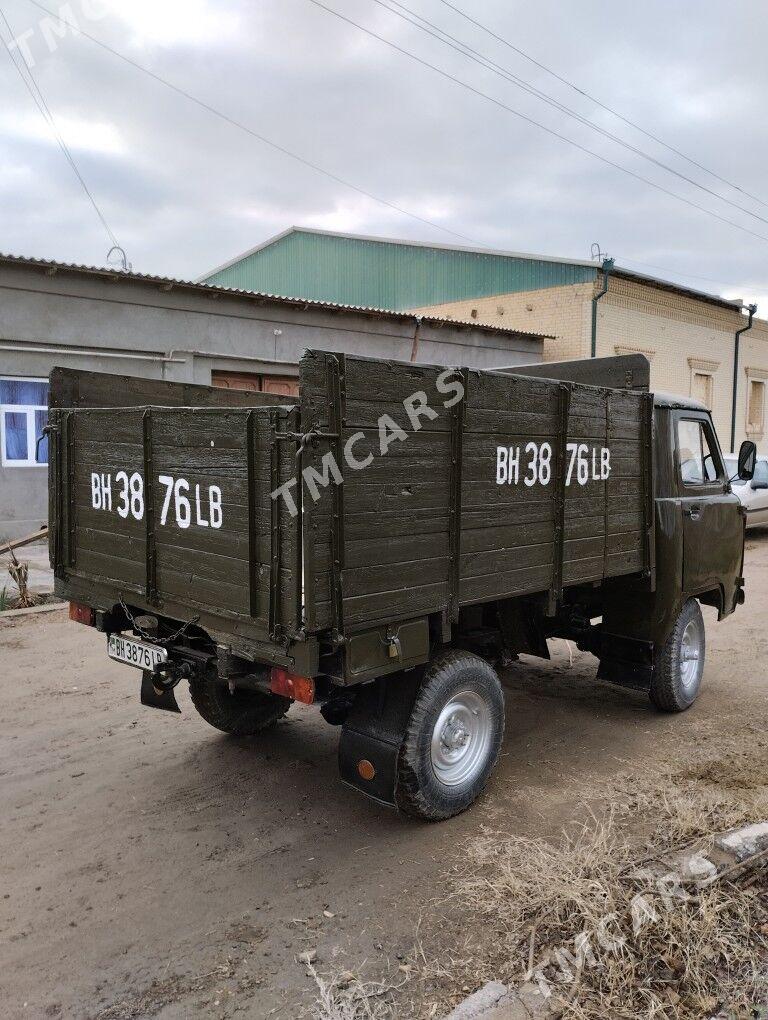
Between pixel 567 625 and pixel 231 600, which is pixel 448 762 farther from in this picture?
pixel 567 625

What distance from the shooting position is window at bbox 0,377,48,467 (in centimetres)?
1186

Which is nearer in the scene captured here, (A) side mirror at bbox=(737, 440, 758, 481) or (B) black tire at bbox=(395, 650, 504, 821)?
(B) black tire at bbox=(395, 650, 504, 821)

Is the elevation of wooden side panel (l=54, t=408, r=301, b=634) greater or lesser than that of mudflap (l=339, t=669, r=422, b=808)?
greater

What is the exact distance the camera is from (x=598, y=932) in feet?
8.83

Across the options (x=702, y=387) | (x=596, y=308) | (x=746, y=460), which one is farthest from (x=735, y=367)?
(x=746, y=460)

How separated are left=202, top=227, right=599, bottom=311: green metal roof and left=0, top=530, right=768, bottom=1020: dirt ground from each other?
1575cm

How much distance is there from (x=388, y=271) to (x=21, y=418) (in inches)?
553

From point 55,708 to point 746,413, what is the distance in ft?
82.7

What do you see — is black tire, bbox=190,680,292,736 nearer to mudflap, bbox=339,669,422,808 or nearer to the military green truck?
the military green truck

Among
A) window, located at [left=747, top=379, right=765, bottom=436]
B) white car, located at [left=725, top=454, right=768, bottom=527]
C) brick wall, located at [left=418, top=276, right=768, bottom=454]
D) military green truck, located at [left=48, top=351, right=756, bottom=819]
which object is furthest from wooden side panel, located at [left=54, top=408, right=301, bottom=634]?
window, located at [left=747, top=379, right=765, bottom=436]

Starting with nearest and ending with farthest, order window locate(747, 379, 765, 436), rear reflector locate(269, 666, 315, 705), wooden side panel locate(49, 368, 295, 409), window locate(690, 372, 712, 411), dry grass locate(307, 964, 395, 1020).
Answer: dry grass locate(307, 964, 395, 1020)
rear reflector locate(269, 666, 315, 705)
wooden side panel locate(49, 368, 295, 409)
window locate(690, 372, 712, 411)
window locate(747, 379, 765, 436)

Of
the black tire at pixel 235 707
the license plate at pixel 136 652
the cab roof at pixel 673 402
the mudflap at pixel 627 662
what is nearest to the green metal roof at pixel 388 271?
the cab roof at pixel 673 402

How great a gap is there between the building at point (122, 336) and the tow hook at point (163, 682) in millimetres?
8241

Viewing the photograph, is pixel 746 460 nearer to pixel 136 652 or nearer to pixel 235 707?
pixel 235 707
